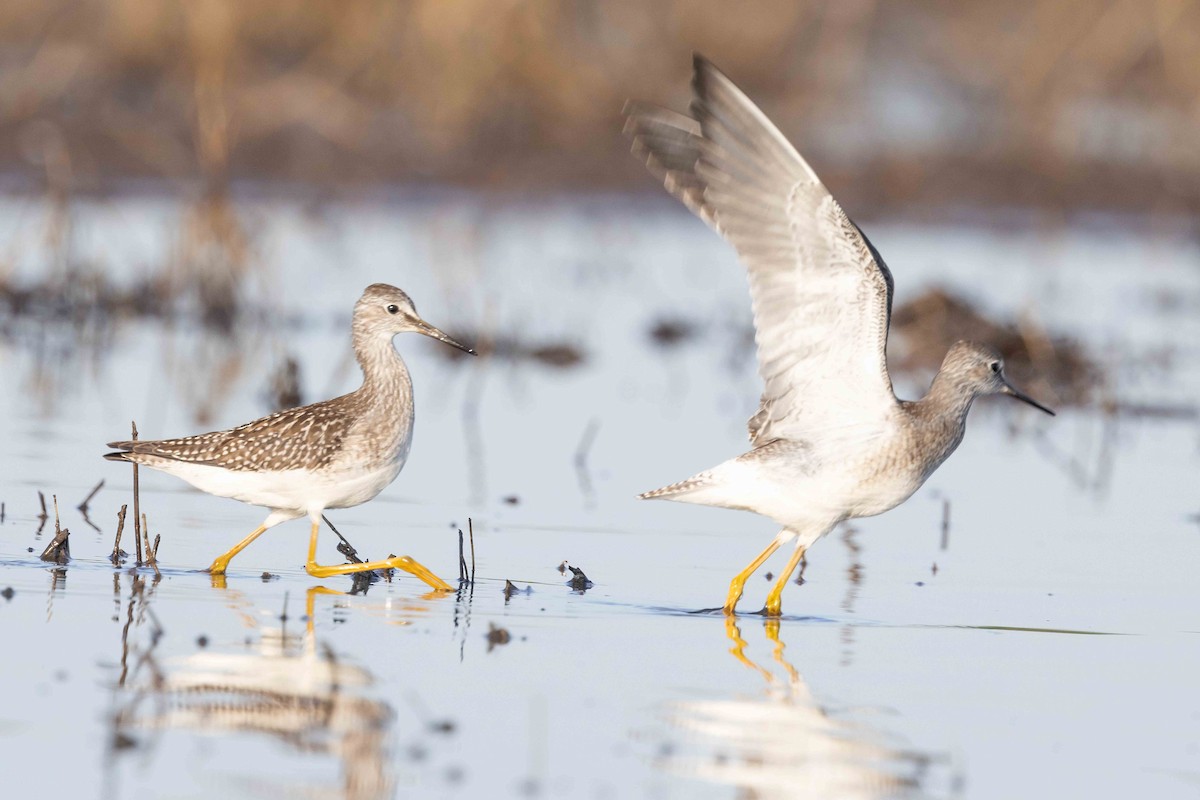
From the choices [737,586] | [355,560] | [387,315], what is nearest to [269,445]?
[355,560]

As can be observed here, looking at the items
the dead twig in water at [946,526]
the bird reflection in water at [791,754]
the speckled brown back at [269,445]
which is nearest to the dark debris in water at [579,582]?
the speckled brown back at [269,445]

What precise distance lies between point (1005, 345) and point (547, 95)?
32.9 feet

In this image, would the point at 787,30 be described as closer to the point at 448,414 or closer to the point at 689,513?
the point at 448,414

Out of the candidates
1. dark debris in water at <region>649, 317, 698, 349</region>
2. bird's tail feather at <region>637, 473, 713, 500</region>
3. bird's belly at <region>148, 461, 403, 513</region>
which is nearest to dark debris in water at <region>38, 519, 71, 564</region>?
bird's belly at <region>148, 461, 403, 513</region>

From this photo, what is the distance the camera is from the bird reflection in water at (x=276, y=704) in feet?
18.0

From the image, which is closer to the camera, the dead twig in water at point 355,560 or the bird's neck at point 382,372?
the dead twig in water at point 355,560

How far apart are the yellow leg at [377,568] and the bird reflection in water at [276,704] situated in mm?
1183

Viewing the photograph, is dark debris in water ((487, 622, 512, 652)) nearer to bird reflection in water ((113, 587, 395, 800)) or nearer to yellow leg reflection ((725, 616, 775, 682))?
bird reflection in water ((113, 587, 395, 800))

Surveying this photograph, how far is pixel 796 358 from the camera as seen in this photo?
8227 mm

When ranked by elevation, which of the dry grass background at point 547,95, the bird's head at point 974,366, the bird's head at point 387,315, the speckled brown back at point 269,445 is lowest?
the speckled brown back at point 269,445

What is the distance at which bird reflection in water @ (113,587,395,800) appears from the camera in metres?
5.50

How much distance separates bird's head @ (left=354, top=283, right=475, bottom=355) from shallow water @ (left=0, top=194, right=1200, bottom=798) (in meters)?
0.94

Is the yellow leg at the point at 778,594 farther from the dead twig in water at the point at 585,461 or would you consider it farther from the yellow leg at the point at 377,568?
the dead twig in water at the point at 585,461

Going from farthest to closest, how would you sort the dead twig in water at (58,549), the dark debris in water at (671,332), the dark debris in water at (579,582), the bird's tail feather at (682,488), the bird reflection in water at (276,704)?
the dark debris in water at (671,332) < the bird's tail feather at (682,488) < the dark debris in water at (579,582) < the dead twig in water at (58,549) < the bird reflection in water at (276,704)
